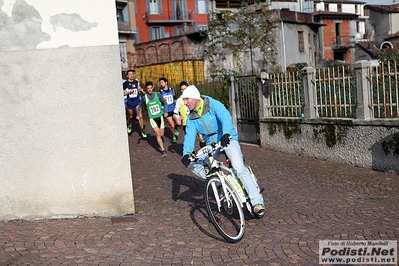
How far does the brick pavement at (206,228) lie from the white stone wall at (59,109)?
38 cm

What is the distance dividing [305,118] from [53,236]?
7.15m

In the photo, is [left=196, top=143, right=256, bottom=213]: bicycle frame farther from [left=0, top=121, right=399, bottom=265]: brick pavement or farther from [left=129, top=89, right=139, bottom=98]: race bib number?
[left=129, top=89, right=139, bottom=98]: race bib number

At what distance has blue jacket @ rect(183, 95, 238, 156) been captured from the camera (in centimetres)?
643

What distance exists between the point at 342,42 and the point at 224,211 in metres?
61.8

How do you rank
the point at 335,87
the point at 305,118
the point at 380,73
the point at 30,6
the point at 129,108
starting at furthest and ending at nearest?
1. the point at 129,108
2. the point at 305,118
3. the point at 335,87
4. the point at 380,73
5. the point at 30,6

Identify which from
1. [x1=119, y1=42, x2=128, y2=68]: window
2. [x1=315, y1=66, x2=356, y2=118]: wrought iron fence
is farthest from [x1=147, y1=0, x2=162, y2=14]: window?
[x1=315, y1=66, x2=356, y2=118]: wrought iron fence

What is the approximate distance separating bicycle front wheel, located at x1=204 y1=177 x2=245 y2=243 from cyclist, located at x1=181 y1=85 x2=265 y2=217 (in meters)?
0.43

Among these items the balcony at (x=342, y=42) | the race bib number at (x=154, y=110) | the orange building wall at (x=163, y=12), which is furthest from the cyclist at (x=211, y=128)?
the balcony at (x=342, y=42)

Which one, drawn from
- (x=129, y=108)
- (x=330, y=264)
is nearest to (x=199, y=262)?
(x=330, y=264)

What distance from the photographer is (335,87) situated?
1107cm

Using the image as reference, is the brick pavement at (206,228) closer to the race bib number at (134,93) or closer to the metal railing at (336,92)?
the metal railing at (336,92)

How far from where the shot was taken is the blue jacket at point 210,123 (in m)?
6.43

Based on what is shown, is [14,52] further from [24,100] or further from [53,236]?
[53,236]

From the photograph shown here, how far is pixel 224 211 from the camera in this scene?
241 inches
